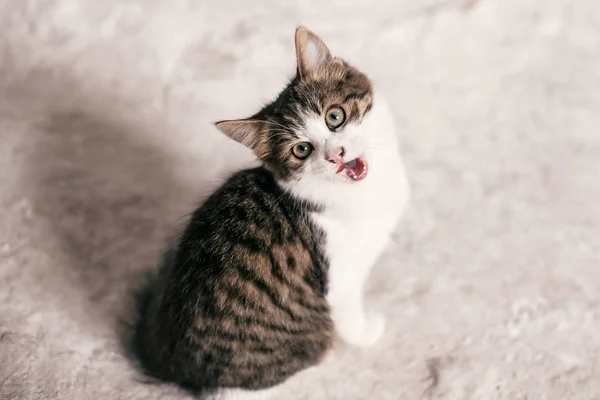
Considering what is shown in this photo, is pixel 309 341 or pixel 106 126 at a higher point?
pixel 106 126

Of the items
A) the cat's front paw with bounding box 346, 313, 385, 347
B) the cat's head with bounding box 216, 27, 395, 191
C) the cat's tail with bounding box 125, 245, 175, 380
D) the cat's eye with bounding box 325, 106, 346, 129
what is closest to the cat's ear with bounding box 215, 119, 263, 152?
the cat's head with bounding box 216, 27, 395, 191

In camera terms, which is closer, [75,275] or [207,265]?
[207,265]

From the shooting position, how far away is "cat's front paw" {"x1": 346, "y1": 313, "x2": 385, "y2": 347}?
1349 millimetres

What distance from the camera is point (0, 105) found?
1.64 m

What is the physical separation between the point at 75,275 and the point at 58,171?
0.30m

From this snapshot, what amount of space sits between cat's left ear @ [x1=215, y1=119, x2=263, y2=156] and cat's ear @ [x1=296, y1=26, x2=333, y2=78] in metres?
0.15

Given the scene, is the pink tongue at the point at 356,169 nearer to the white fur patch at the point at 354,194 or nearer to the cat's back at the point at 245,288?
the white fur patch at the point at 354,194

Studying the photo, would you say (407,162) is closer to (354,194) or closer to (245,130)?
(354,194)

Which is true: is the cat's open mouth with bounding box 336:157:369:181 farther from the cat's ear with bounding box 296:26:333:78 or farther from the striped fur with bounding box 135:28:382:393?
the cat's ear with bounding box 296:26:333:78

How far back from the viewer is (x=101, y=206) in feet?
5.00

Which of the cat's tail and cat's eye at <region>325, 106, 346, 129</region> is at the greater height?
cat's eye at <region>325, 106, 346, 129</region>

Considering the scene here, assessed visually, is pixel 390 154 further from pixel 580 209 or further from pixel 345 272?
pixel 580 209

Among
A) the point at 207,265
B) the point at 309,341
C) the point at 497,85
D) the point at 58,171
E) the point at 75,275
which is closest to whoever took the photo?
the point at 207,265

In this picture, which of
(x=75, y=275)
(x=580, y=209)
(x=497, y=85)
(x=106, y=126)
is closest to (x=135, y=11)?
(x=106, y=126)
